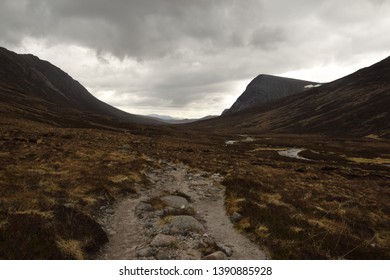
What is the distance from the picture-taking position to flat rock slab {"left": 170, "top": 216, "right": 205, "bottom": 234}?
43.8ft

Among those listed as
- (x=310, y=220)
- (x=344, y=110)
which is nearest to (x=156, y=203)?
(x=310, y=220)

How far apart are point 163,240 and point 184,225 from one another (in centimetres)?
205

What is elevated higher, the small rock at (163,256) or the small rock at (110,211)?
the small rock at (110,211)

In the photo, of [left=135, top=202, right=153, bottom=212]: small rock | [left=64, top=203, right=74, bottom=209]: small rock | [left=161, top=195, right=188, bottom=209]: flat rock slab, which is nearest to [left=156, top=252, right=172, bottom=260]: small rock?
[left=64, top=203, right=74, bottom=209]: small rock

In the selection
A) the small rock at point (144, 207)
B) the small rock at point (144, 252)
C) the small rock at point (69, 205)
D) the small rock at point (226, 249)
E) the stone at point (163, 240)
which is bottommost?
the small rock at point (226, 249)

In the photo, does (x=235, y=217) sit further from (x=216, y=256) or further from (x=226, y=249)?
(x=216, y=256)

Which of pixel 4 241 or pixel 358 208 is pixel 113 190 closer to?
pixel 4 241

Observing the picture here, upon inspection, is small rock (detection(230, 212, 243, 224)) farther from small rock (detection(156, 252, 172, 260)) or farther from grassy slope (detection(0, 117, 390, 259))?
small rock (detection(156, 252, 172, 260))

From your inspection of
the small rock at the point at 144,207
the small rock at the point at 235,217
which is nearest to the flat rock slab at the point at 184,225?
the small rock at the point at 235,217

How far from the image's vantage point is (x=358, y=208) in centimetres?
2172

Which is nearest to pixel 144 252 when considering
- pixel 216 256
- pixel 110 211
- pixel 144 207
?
pixel 216 256

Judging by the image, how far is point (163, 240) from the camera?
11.9 m

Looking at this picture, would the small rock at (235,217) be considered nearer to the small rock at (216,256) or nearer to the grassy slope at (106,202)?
the grassy slope at (106,202)

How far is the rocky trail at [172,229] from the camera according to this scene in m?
11.3
